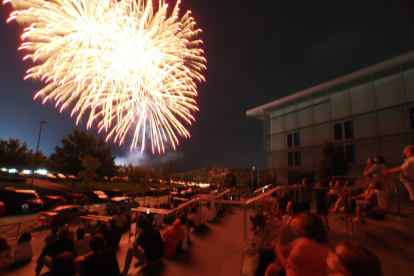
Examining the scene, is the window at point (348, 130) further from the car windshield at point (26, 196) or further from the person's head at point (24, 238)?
the car windshield at point (26, 196)

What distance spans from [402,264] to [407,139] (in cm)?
1722

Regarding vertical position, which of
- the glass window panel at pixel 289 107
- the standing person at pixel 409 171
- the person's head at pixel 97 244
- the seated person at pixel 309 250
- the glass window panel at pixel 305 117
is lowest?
the person's head at pixel 97 244

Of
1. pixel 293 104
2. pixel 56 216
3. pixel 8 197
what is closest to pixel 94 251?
pixel 56 216

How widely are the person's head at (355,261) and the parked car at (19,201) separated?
23.0 m

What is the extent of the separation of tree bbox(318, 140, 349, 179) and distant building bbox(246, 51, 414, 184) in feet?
9.34

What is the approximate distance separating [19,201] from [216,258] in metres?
20.0

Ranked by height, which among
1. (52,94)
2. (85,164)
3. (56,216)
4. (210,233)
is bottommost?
(56,216)

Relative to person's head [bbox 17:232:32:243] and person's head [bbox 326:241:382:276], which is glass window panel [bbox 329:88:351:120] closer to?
person's head [bbox 326:241:382:276]

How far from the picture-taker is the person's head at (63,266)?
292 cm

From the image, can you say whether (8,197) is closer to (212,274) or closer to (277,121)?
(212,274)

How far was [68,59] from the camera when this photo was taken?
43.1 feet

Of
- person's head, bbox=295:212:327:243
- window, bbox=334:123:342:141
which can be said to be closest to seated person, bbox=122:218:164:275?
person's head, bbox=295:212:327:243

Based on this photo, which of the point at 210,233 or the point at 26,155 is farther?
the point at 26,155

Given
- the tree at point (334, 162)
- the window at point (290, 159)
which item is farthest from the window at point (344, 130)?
the tree at point (334, 162)
